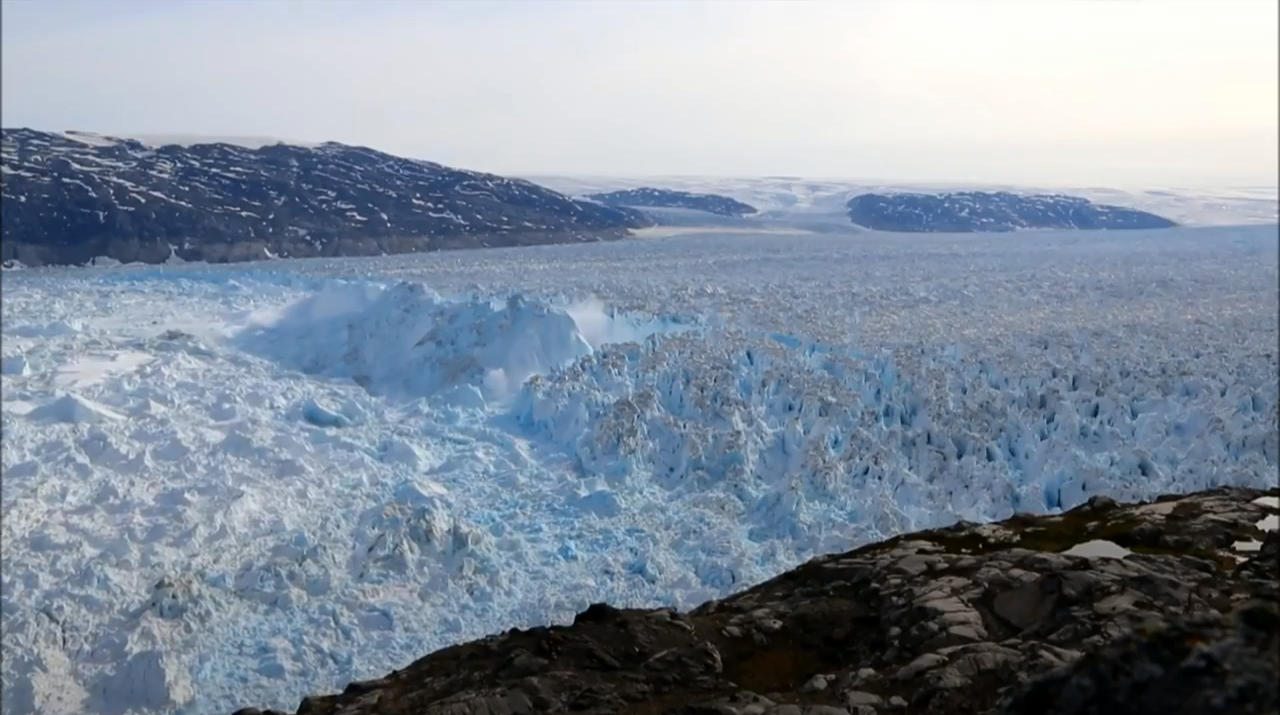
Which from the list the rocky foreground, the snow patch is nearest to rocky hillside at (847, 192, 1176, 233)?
the snow patch

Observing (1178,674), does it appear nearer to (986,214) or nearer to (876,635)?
(876,635)

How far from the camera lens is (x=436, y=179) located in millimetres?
59281

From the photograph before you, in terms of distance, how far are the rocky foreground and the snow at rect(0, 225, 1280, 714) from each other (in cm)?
197

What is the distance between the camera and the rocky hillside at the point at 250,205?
36.7 m

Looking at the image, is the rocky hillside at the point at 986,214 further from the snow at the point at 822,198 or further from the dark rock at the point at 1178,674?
the dark rock at the point at 1178,674

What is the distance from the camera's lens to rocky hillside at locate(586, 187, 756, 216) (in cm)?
6456

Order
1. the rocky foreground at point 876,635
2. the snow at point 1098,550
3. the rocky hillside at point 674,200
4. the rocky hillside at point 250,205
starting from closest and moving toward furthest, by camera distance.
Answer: the rocky foreground at point 876,635 → the snow at point 1098,550 → the rocky hillside at point 250,205 → the rocky hillside at point 674,200

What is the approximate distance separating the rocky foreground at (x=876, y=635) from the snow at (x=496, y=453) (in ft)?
6.45

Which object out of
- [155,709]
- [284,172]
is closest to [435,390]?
[155,709]

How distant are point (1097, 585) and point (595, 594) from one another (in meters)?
Result: 4.28

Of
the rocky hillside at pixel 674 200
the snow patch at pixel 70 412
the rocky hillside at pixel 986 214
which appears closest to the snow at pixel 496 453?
the snow patch at pixel 70 412

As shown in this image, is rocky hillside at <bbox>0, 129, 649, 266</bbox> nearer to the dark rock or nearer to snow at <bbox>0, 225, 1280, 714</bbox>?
snow at <bbox>0, 225, 1280, 714</bbox>

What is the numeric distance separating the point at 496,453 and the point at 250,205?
3792cm

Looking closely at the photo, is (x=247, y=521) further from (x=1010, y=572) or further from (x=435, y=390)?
(x=1010, y=572)
